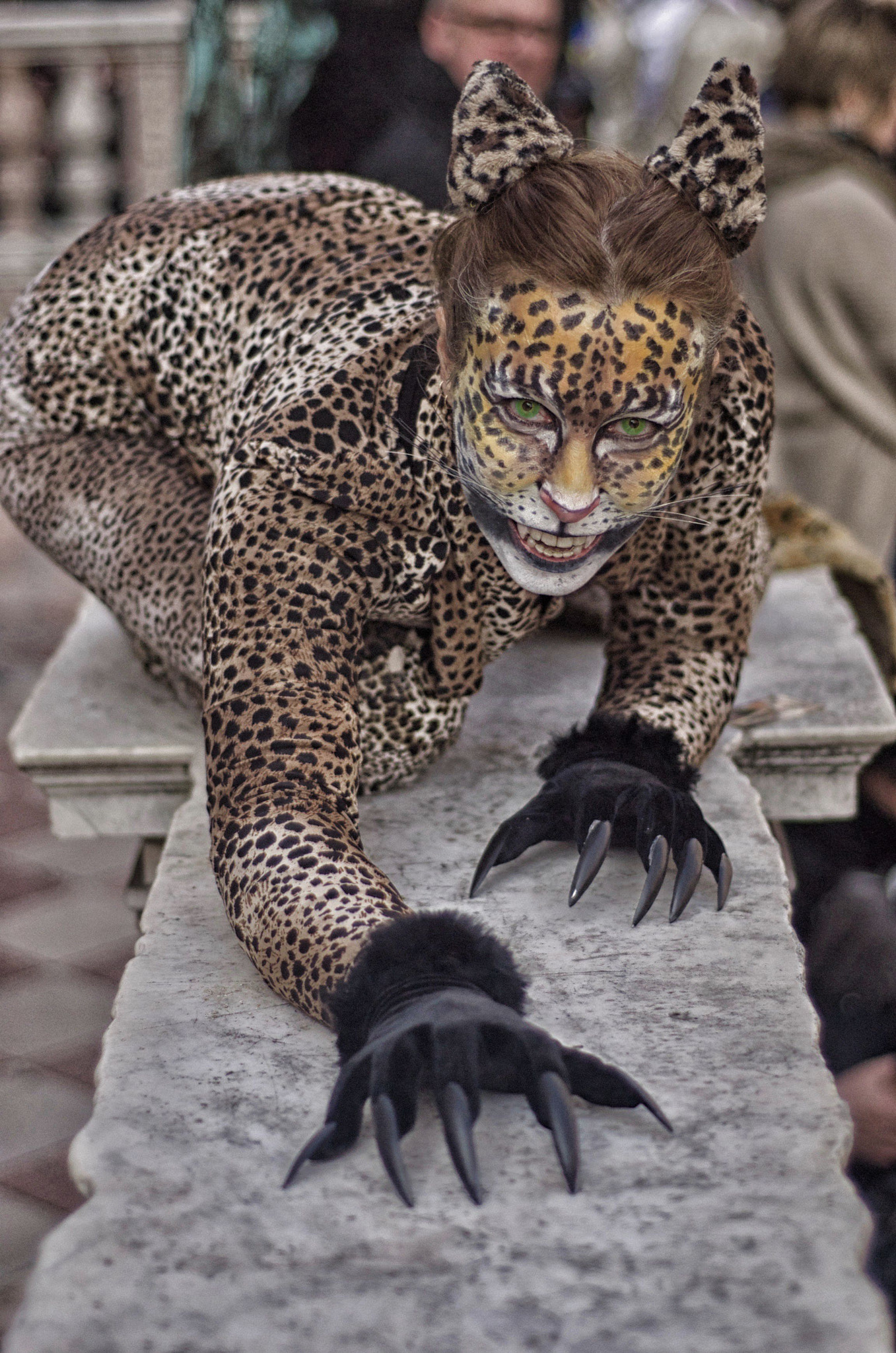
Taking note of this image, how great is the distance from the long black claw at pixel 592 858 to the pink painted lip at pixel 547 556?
13.7 inches

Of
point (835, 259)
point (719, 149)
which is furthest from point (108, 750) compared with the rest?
point (835, 259)

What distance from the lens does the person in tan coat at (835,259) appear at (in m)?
3.68

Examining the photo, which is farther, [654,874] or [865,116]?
[865,116]

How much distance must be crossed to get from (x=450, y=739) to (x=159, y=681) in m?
0.70

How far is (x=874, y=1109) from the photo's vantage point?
2.07m

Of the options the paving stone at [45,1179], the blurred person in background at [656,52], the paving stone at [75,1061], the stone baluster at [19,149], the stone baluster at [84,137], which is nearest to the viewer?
the paving stone at [45,1179]

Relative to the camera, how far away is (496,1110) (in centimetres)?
154

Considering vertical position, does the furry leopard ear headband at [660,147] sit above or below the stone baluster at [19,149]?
above

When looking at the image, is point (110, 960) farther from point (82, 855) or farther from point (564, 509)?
point (564, 509)

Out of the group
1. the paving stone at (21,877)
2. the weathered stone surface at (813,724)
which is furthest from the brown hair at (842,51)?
the paving stone at (21,877)

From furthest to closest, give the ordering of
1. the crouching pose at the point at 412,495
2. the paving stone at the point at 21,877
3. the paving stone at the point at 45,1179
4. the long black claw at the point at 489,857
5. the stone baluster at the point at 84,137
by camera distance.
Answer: the stone baluster at the point at 84,137
the paving stone at the point at 21,877
the paving stone at the point at 45,1179
the long black claw at the point at 489,857
the crouching pose at the point at 412,495

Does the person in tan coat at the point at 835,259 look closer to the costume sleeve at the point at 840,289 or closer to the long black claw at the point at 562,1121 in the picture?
the costume sleeve at the point at 840,289

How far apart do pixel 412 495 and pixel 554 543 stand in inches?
11.5

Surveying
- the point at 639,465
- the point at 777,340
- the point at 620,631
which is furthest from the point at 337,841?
the point at 777,340
